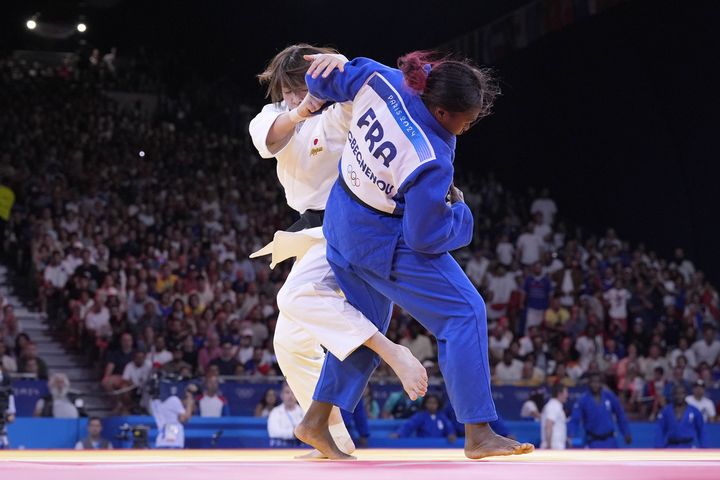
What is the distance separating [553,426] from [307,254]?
6.91 metres

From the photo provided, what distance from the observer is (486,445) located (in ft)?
9.90

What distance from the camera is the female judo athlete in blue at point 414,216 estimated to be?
3.03 metres

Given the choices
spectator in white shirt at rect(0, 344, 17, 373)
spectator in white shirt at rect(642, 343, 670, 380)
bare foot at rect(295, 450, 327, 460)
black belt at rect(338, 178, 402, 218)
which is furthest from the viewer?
spectator in white shirt at rect(642, 343, 670, 380)

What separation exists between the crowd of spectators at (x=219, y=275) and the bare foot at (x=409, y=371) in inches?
277

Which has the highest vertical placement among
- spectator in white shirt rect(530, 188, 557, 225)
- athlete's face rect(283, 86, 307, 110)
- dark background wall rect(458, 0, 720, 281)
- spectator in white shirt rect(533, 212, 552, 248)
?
dark background wall rect(458, 0, 720, 281)

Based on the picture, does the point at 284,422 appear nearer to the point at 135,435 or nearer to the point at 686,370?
the point at 135,435

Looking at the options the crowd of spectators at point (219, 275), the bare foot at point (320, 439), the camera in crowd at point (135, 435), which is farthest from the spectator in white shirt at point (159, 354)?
the bare foot at point (320, 439)

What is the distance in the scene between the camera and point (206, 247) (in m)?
13.4

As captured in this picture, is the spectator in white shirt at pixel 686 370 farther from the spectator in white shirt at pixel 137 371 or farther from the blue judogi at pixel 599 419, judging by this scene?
the spectator in white shirt at pixel 137 371

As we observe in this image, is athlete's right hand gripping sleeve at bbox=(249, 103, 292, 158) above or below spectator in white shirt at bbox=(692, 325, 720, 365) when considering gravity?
above

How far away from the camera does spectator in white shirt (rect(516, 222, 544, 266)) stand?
14.5 metres

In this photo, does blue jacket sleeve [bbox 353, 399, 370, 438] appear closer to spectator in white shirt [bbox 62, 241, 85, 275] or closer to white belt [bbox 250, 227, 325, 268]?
spectator in white shirt [bbox 62, 241, 85, 275]

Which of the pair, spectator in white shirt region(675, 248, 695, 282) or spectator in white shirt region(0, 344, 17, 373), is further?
spectator in white shirt region(675, 248, 695, 282)

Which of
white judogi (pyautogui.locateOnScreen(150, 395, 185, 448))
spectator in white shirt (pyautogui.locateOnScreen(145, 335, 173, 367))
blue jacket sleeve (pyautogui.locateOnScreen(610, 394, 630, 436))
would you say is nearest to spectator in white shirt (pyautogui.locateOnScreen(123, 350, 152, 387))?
spectator in white shirt (pyautogui.locateOnScreen(145, 335, 173, 367))
